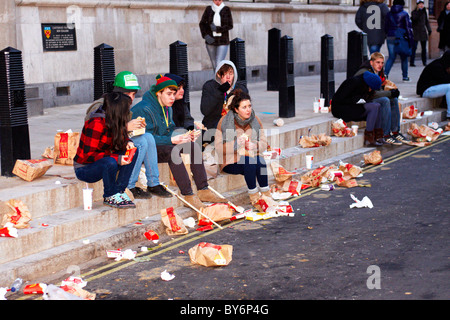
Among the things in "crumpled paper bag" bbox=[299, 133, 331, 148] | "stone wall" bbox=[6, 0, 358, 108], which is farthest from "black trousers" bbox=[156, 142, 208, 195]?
"stone wall" bbox=[6, 0, 358, 108]

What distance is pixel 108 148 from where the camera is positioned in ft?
21.4

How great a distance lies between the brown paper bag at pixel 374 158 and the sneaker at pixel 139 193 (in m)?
3.68

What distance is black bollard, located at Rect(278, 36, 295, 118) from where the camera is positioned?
10.7m

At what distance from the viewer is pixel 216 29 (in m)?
12.7

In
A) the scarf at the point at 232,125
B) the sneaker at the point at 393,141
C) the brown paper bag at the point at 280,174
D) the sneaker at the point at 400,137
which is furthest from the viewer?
Answer: the sneaker at the point at 400,137

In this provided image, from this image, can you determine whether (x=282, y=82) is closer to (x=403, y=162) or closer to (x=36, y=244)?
(x=403, y=162)

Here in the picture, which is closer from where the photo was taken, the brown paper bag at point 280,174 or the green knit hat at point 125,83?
the green knit hat at point 125,83

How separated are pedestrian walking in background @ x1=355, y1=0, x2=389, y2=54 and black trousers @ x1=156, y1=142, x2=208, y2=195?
871 centimetres

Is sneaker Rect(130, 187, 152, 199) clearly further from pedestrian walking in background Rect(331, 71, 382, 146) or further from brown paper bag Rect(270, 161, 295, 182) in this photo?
pedestrian walking in background Rect(331, 71, 382, 146)

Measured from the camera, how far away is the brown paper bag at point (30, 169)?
6.58 meters

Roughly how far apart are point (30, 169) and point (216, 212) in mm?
1718

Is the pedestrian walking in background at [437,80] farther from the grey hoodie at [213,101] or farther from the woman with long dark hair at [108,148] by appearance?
the woman with long dark hair at [108,148]

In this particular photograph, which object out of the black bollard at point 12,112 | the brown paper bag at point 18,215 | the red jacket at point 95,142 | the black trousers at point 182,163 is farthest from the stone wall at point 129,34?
the brown paper bag at point 18,215
